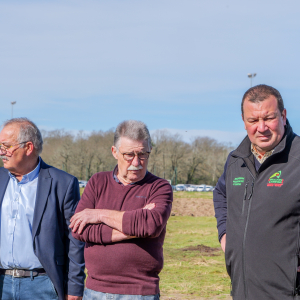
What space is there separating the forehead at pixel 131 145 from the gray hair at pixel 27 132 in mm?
980

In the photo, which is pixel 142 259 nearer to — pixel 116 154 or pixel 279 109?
pixel 116 154

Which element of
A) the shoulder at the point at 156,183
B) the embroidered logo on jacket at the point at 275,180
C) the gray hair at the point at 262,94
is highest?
the gray hair at the point at 262,94

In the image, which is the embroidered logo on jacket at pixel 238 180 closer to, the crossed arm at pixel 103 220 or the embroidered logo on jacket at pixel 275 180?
the embroidered logo on jacket at pixel 275 180

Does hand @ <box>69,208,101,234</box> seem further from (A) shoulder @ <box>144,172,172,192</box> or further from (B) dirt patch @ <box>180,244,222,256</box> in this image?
(B) dirt patch @ <box>180,244,222,256</box>

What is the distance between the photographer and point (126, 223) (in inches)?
125

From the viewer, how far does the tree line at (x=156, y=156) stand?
6431 centimetres

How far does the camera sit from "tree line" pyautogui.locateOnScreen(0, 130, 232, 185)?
64312mm

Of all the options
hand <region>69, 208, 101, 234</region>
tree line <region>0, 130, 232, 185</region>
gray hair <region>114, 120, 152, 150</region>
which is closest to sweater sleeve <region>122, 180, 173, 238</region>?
hand <region>69, 208, 101, 234</region>

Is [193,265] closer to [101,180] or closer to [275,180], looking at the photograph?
[101,180]

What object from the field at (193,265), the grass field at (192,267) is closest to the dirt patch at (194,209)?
the field at (193,265)

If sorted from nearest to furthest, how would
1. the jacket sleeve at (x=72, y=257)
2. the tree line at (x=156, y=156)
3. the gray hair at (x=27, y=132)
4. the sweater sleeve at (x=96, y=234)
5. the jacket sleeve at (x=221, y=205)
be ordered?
the sweater sleeve at (x=96, y=234) < the jacket sleeve at (x=221, y=205) < the jacket sleeve at (x=72, y=257) < the gray hair at (x=27, y=132) < the tree line at (x=156, y=156)

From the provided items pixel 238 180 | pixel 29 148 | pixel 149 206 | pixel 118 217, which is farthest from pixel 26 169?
pixel 238 180

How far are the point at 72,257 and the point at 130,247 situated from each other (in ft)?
2.76

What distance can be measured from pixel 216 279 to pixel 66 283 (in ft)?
15.9
